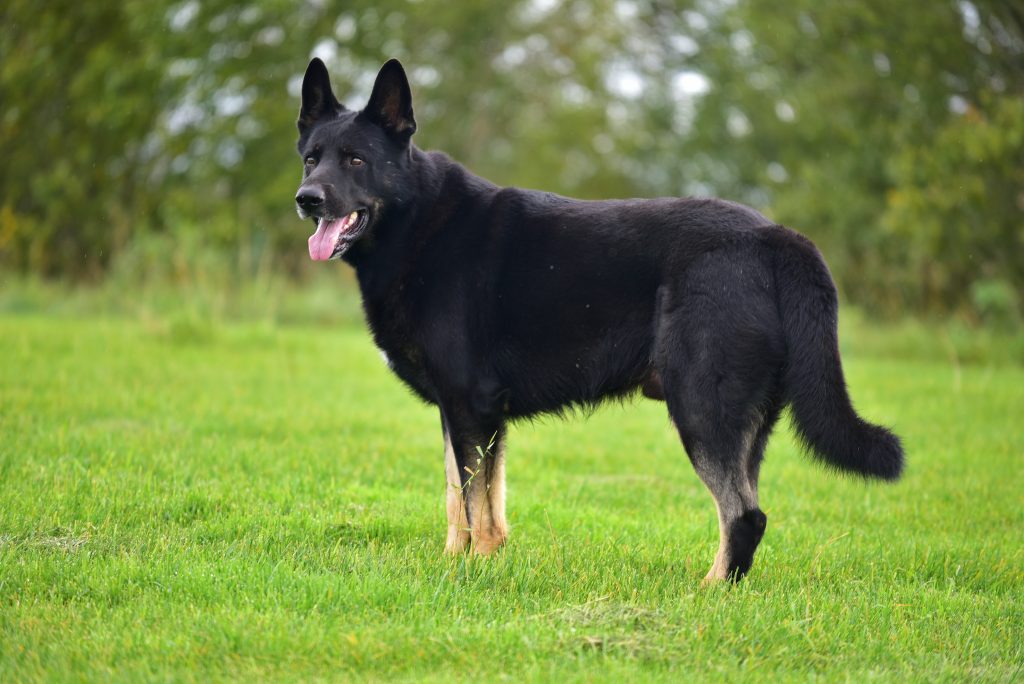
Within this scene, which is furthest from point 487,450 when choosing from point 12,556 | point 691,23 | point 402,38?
point 691,23

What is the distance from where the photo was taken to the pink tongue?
15.2 feet

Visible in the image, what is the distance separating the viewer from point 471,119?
23469 millimetres

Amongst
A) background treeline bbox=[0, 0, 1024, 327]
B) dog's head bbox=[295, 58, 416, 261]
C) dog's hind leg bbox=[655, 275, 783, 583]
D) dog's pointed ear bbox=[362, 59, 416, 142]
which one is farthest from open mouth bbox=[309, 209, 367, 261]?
background treeline bbox=[0, 0, 1024, 327]

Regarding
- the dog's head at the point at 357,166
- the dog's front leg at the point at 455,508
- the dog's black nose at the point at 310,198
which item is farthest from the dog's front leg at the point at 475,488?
the dog's black nose at the point at 310,198

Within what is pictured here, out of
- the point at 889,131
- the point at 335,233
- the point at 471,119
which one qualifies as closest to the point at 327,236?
the point at 335,233

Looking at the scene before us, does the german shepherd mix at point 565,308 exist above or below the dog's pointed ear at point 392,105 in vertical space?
below

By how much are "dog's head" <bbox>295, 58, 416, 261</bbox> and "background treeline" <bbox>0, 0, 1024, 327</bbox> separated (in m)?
9.34

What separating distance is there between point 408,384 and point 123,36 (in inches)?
572

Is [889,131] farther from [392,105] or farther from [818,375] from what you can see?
[818,375]

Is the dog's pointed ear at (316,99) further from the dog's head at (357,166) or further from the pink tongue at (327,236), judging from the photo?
the pink tongue at (327,236)

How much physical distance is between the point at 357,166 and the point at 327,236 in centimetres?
35

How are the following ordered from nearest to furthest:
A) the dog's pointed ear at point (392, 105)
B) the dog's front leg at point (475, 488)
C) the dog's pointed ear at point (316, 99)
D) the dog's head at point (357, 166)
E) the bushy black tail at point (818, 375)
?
the bushy black tail at point (818, 375), the dog's front leg at point (475, 488), the dog's head at point (357, 166), the dog's pointed ear at point (392, 105), the dog's pointed ear at point (316, 99)

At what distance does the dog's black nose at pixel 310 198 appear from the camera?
4.50m

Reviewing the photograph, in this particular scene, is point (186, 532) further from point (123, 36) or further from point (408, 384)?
point (123, 36)
